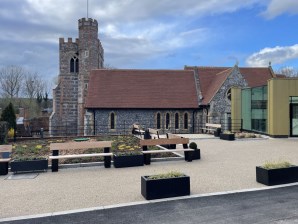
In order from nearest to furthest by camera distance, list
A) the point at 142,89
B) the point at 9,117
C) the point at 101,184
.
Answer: the point at 101,184 → the point at 9,117 → the point at 142,89

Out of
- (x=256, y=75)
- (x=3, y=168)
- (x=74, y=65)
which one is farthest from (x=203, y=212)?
(x=74, y=65)

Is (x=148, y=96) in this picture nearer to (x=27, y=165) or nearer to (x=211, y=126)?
(x=211, y=126)

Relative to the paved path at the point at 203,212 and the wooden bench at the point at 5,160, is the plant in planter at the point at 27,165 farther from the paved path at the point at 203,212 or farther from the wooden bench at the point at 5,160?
the paved path at the point at 203,212

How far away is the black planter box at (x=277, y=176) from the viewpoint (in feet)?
25.7

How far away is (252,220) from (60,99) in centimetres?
3257

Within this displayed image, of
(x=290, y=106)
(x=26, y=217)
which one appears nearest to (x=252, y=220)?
(x=26, y=217)

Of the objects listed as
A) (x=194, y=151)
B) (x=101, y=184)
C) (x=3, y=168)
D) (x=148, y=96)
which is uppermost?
(x=148, y=96)

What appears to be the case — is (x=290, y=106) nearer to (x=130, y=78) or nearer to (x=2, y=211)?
(x=130, y=78)

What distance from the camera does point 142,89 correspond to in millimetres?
29422

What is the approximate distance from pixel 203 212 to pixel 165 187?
1298 millimetres

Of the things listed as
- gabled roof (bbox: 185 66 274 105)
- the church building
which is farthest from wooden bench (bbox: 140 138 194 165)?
gabled roof (bbox: 185 66 274 105)

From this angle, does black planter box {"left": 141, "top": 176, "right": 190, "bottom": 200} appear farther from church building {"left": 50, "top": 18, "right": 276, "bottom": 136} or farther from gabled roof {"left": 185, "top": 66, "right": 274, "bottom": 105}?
gabled roof {"left": 185, "top": 66, "right": 274, "bottom": 105}

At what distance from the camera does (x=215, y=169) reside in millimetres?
10180

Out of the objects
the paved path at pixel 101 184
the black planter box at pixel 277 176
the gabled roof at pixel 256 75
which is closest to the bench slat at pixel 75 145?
the paved path at pixel 101 184
